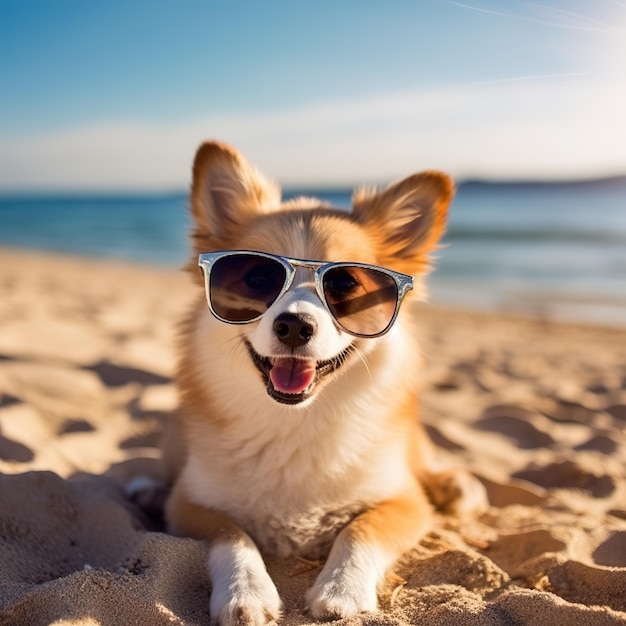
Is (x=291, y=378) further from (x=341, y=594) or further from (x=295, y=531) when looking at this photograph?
(x=341, y=594)

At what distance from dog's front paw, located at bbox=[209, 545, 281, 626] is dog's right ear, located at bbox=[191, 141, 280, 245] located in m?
1.22

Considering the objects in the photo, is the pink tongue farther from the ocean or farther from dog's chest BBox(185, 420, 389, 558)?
the ocean

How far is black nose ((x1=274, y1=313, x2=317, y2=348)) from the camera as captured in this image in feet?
7.39

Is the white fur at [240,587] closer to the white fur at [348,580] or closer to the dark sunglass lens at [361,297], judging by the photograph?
the white fur at [348,580]

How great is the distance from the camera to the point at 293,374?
2400mm

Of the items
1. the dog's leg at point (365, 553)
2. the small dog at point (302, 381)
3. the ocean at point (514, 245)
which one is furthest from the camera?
the ocean at point (514, 245)

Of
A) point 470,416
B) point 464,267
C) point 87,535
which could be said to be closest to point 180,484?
point 87,535

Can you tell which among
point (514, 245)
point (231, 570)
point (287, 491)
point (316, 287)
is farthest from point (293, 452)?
point (514, 245)

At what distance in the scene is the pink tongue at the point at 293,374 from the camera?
2.39m

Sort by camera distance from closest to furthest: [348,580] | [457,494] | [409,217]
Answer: [348,580] → [409,217] → [457,494]

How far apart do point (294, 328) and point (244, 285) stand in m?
0.33

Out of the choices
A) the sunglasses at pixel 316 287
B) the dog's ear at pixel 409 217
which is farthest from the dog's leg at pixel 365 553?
the dog's ear at pixel 409 217

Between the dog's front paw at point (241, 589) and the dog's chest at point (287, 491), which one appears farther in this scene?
the dog's chest at point (287, 491)

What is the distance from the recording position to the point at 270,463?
2543 mm
